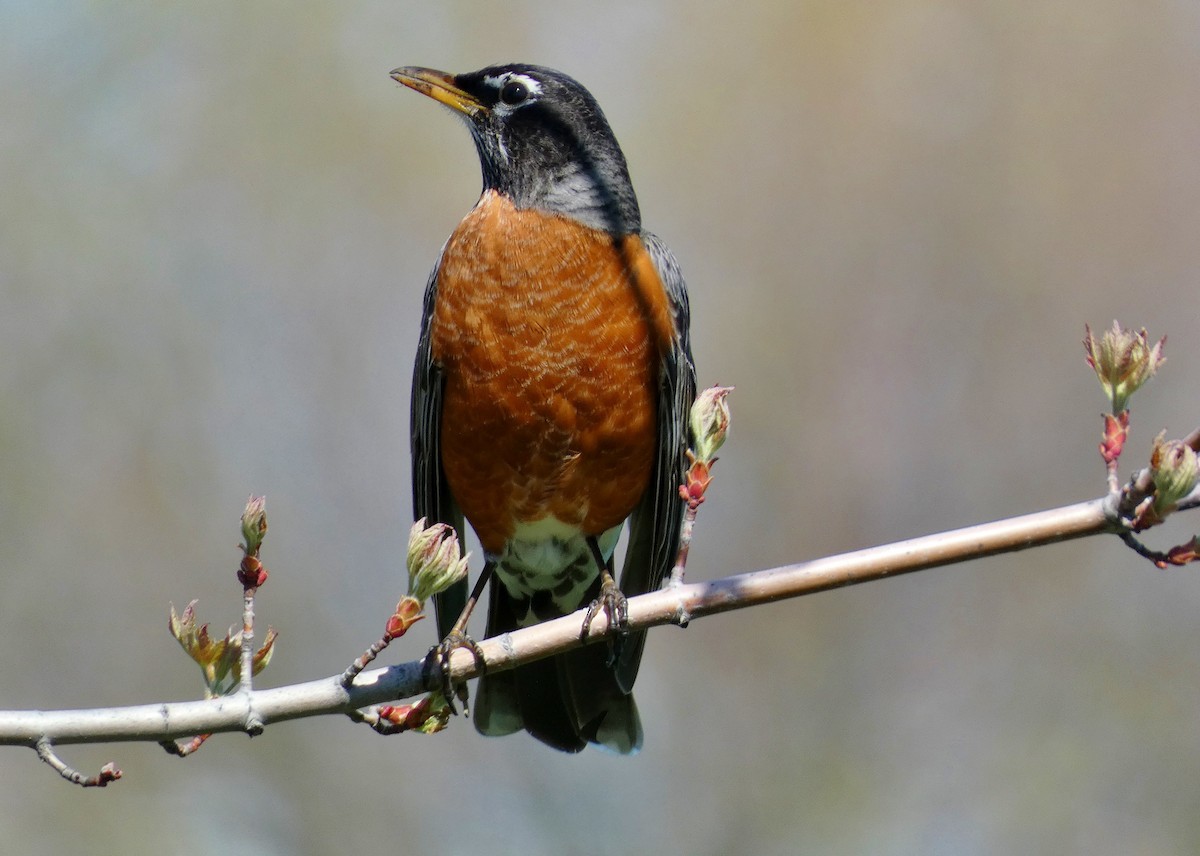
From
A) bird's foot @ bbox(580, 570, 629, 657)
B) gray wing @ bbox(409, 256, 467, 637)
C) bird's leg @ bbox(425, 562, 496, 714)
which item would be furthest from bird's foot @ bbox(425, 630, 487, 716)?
gray wing @ bbox(409, 256, 467, 637)

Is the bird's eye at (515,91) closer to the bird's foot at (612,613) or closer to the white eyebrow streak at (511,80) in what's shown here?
the white eyebrow streak at (511,80)

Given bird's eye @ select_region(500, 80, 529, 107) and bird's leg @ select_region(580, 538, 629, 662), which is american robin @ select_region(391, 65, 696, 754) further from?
bird's leg @ select_region(580, 538, 629, 662)

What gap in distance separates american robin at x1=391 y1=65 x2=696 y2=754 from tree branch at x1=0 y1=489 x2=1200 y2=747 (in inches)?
39.3

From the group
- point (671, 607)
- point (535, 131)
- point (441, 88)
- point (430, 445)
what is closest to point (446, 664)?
point (671, 607)

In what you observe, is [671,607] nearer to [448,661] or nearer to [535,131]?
[448,661]

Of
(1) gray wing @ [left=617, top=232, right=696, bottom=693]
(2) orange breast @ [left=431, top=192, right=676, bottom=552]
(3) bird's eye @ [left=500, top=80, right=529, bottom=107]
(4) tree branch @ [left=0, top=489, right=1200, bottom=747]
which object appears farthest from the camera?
(3) bird's eye @ [left=500, top=80, right=529, bottom=107]

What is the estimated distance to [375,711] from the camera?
2914 millimetres

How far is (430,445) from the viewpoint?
14.4 ft

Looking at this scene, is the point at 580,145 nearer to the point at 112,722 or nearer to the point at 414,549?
the point at 414,549

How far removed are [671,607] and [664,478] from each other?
5.10ft

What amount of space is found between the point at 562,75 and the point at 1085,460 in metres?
3.17

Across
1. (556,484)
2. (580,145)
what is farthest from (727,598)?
(580,145)

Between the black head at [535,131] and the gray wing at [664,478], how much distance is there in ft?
0.98

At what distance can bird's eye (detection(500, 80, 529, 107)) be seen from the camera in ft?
15.6
